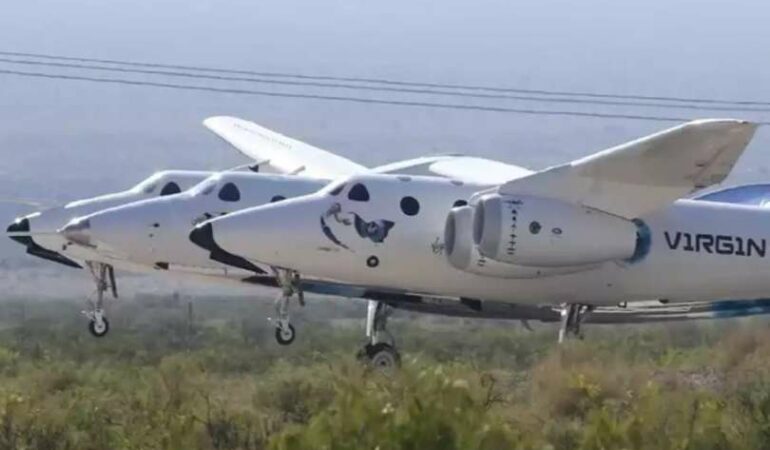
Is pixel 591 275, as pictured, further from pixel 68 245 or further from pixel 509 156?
pixel 509 156

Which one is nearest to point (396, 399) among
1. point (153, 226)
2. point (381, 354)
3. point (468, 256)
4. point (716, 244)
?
point (468, 256)

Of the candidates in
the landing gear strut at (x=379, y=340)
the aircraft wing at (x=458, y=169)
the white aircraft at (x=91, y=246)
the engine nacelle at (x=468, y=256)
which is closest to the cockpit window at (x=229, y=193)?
the white aircraft at (x=91, y=246)

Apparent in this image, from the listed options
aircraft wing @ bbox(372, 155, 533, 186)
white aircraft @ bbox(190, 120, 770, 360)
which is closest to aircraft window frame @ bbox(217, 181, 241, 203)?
white aircraft @ bbox(190, 120, 770, 360)

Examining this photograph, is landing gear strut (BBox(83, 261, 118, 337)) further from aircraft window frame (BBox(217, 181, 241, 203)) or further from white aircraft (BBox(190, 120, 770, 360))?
white aircraft (BBox(190, 120, 770, 360))

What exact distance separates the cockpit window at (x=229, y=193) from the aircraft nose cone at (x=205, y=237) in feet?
5.62

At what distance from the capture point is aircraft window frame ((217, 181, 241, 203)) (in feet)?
89.6

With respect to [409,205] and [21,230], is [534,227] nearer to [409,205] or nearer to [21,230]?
[409,205]

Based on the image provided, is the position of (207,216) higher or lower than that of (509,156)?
higher

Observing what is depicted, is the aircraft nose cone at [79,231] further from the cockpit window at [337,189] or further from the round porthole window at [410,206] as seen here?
the round porthole window at [410,206]

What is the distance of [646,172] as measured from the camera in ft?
81.5

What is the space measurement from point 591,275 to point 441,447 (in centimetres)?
1340

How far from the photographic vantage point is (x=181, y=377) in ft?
66.0

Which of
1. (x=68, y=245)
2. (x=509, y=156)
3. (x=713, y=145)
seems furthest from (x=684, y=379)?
(x=509, y=156)

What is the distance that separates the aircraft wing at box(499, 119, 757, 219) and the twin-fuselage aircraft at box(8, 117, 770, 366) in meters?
0.02
